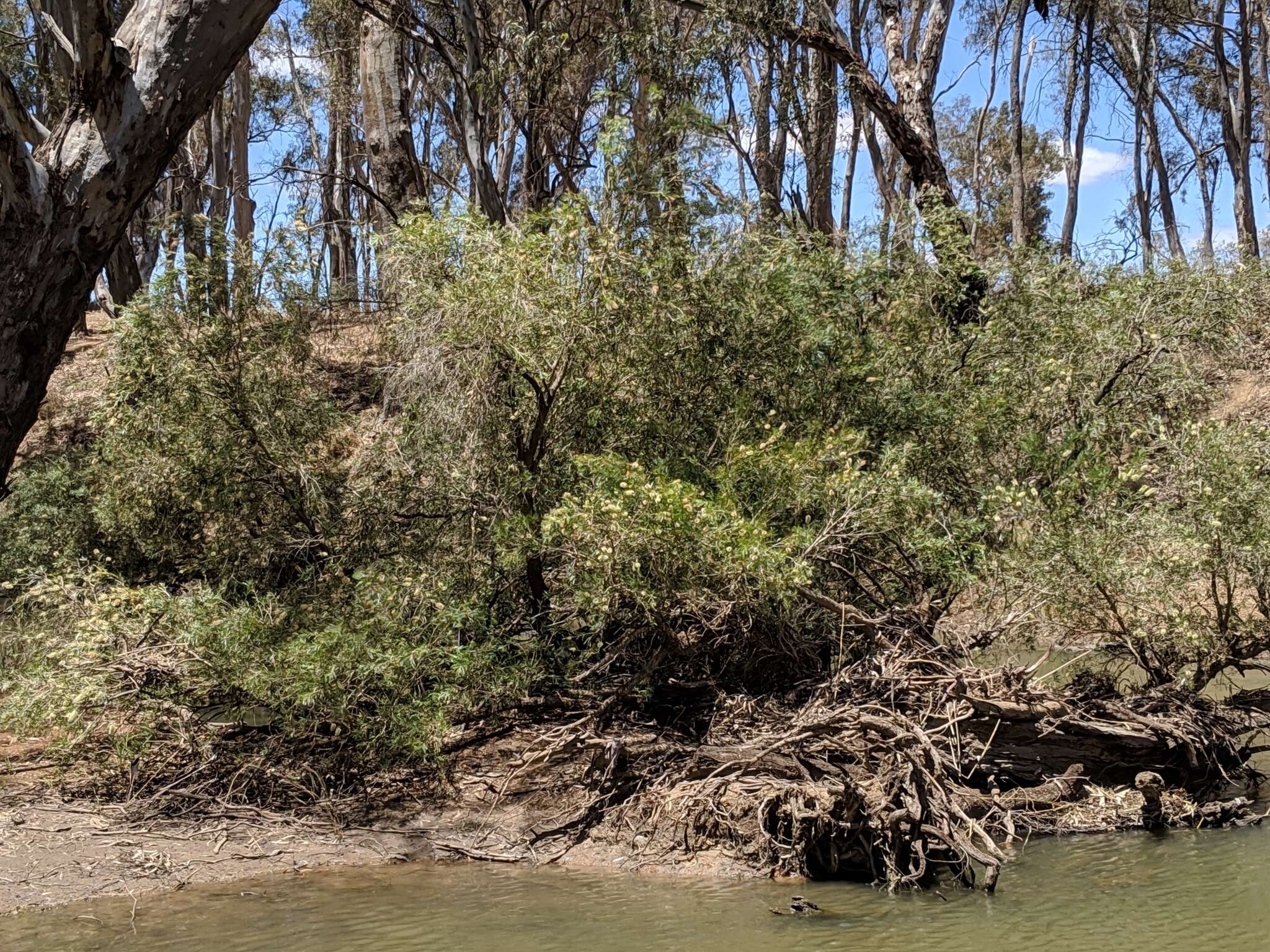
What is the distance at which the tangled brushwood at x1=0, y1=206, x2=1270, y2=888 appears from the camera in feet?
25.6

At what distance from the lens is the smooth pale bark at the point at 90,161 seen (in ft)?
21.4

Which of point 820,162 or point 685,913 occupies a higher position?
point 820,162

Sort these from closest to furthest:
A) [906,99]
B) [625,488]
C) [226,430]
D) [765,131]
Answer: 1. [625,488]
2. [226,430]
3. [906,99]
4. [765,131]

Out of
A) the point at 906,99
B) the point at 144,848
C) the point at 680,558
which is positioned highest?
the point at 906,99

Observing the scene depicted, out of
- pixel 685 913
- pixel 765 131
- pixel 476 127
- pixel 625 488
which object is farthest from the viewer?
pixel 765 131

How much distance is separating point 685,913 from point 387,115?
10918 millimetres

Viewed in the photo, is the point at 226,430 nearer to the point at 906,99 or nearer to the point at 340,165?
the point at 906,99

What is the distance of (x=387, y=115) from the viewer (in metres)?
14.4

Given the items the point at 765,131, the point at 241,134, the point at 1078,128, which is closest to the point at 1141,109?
the point at 1078,128

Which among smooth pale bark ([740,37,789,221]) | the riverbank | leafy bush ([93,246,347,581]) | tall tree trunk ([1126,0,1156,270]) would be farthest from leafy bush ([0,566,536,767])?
tall tree trunk ([1126,0,1156,270])

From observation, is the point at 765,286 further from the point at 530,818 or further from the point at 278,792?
the point at 278,792

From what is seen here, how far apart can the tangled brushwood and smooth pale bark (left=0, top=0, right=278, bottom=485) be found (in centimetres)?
188

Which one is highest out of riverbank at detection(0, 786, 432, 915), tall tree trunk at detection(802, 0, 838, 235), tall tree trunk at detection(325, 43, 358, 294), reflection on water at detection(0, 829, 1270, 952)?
tall tree trunk at detection(325, 43, 358, 294)

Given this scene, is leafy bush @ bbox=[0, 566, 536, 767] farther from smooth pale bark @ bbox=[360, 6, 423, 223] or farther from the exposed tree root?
smooth pale bark @ bbox=[360, 6, 423, 223]
